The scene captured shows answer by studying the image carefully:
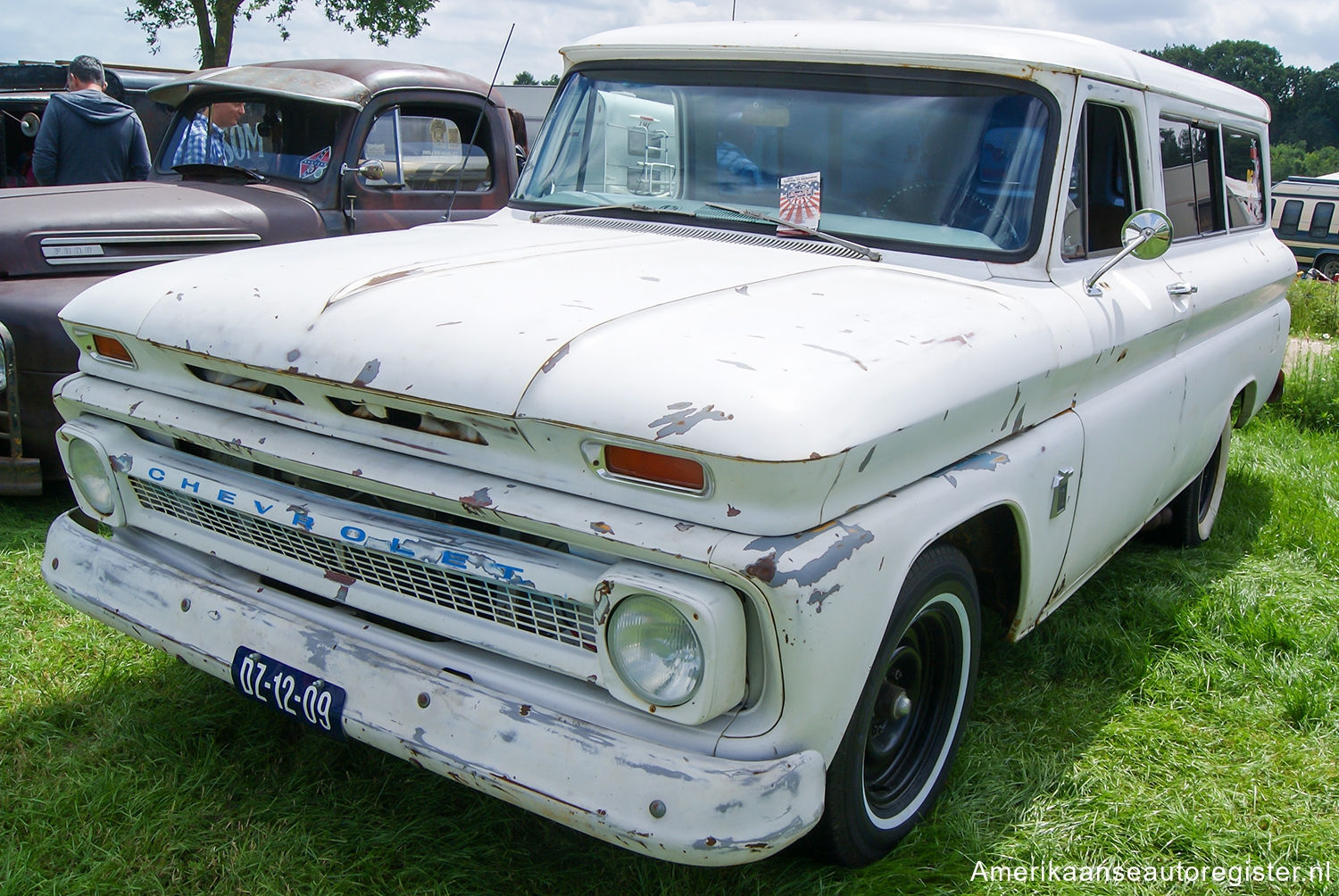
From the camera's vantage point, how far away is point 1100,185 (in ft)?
10.2

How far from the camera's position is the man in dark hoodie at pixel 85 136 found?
20.0 feet

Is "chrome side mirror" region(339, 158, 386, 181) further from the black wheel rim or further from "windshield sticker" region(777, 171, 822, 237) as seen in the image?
the black wheel rim

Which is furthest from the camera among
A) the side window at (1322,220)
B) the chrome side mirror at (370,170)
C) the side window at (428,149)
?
the side window at (1322,220)

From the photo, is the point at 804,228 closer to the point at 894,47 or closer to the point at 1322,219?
the point at 894,47

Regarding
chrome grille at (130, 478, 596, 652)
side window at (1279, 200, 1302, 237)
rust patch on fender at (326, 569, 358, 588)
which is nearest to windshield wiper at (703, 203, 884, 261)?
chrome grille at (130, 478, 596, 652)

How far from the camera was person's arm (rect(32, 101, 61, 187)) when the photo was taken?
6.12 m

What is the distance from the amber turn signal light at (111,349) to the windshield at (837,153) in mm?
1388

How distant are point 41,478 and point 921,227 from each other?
11.3 feet

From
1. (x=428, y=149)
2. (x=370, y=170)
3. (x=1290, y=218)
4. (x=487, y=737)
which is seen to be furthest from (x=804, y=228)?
(x=1290, y=218)

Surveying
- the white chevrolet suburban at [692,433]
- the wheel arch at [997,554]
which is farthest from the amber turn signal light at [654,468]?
the wheel arch at [997,554]

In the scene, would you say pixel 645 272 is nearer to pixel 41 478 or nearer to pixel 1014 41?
pixel 1014 41

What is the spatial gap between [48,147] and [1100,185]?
18.7ft

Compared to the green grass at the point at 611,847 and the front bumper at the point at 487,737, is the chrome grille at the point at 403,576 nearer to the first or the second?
the front bumper at the point at 487,737

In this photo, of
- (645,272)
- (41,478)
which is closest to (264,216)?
(41,478)
